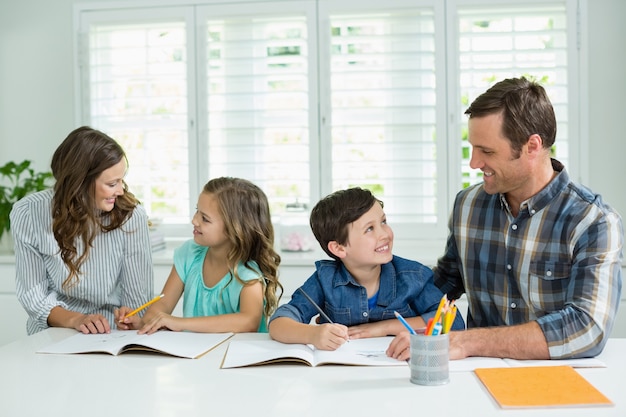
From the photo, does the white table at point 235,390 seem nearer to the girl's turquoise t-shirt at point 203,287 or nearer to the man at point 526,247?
the man at point 526,247

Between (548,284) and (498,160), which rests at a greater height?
(498,160)

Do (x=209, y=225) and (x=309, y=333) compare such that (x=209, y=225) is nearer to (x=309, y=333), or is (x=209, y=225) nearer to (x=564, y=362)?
(x=309, y=333)

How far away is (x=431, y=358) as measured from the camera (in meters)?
1.31

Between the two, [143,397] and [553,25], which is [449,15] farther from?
[143,397]

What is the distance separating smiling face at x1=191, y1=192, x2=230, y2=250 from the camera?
2.06 m

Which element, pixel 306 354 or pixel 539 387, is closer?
pixel 539 387

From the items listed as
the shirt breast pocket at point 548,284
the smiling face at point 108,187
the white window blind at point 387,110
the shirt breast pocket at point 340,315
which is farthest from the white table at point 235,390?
the white window blind at point 387,110

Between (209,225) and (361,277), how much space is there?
0.47m

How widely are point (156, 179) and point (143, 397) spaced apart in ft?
7.74

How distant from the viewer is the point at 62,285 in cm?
213

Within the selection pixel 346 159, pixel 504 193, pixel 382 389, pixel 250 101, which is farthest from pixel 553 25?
pixel 382 389

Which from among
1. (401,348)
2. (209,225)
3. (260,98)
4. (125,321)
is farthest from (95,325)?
(260,98)

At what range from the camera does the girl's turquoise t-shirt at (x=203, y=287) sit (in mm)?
2062

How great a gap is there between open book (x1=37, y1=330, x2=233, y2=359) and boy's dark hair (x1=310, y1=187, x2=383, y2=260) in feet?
1.14
